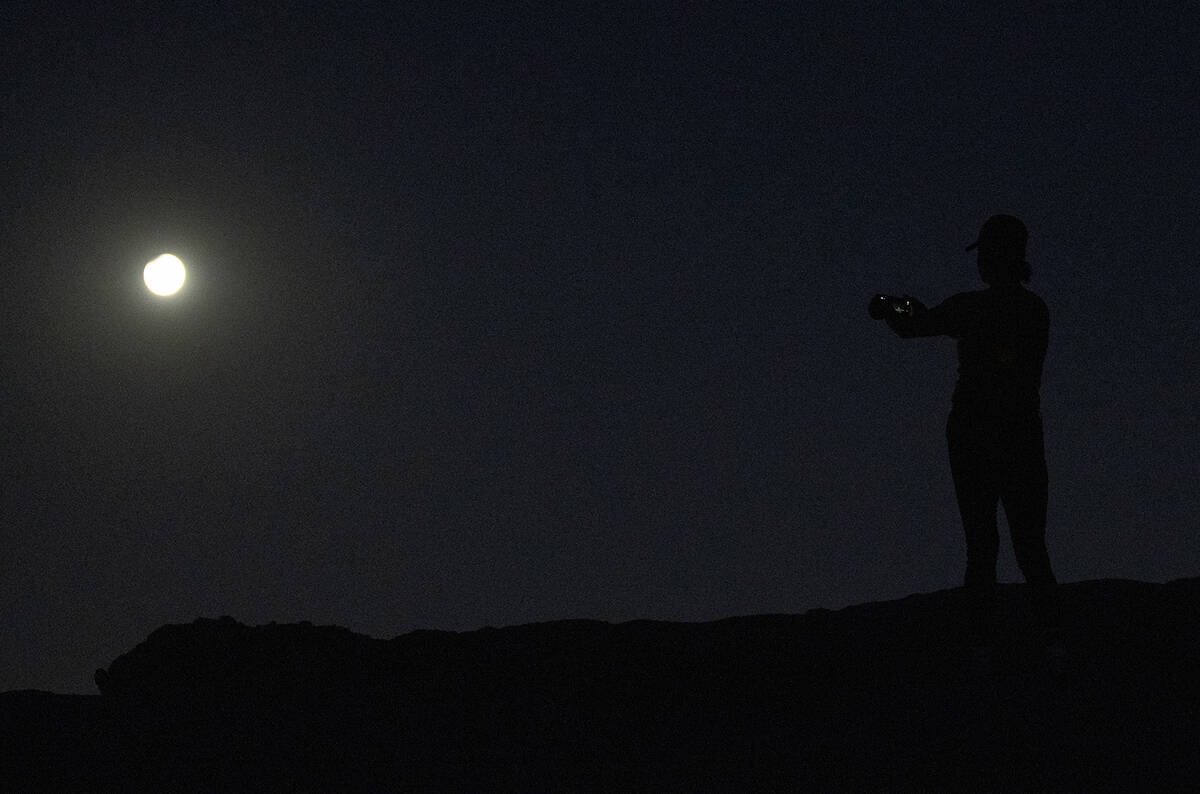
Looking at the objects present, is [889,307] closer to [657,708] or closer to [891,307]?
[891,307]

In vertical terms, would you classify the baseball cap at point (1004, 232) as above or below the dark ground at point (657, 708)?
above

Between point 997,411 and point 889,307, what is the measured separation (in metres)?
0.81

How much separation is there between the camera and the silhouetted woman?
2 cm

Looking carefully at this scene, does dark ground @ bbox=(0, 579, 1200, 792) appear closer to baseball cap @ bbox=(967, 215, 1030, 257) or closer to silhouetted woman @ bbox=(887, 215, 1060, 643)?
silhouetted woman @ bbox=(887, 215, 1060, 643)

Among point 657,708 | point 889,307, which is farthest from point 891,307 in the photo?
point 657,708

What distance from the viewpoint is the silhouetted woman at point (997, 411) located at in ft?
22.5

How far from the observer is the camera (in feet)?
22.6

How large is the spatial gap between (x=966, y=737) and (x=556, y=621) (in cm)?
403

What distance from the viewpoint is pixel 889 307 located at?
6887mm

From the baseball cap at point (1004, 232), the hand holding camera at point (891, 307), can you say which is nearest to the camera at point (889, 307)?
the hand holding camera at point (891, 307)

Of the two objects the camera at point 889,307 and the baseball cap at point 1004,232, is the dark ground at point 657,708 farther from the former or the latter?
the baseball cap at point 1004,232

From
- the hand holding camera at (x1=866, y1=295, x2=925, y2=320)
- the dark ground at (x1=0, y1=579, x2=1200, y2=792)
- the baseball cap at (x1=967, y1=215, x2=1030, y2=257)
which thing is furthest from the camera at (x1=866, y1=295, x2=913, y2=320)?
the dark ground at (x1=0, y1=579, x2=1200, y2=792)

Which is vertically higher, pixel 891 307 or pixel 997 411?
pixel 891 307

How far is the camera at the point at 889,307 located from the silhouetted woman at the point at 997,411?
2 cm
